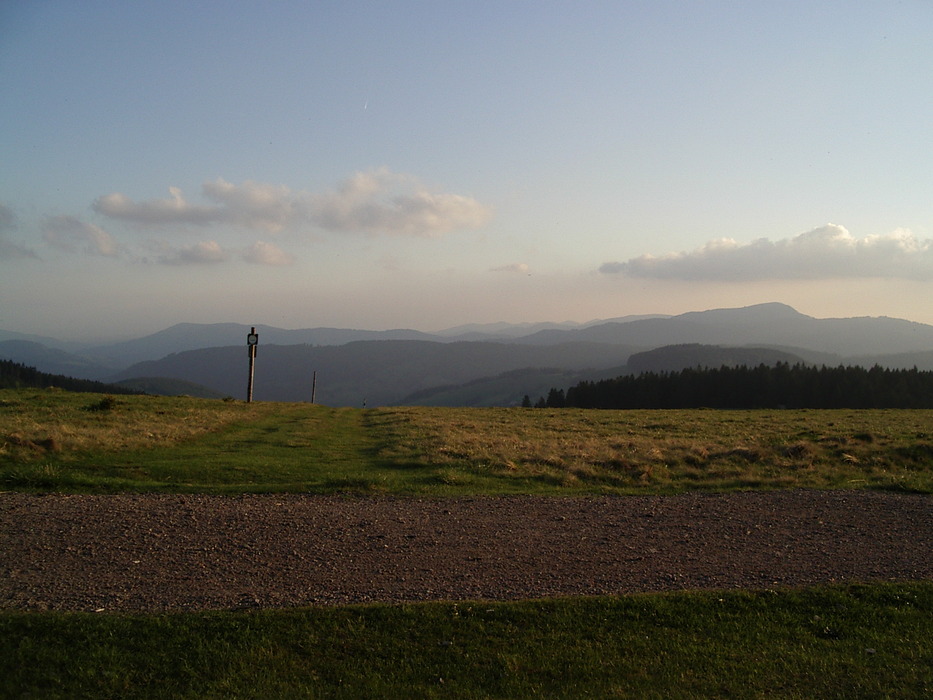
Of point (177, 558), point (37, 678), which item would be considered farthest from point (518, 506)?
point (37, 678)

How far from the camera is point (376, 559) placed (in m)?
8.21

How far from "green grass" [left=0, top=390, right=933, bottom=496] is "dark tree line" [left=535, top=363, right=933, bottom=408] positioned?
66557 mm

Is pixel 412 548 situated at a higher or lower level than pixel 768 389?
lower

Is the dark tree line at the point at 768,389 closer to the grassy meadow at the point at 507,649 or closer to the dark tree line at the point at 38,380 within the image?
the grassy meadow at the point at 507,649

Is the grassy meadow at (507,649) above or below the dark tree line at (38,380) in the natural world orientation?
above

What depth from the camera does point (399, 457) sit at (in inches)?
682

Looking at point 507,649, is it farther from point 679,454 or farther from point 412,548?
point 679,454

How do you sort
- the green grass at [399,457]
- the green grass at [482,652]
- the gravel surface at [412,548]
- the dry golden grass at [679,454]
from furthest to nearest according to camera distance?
the dry golden grass at [679,454] → the green grass at [399,457] → the gravel surface at [412,548] → the green grass at [482,652]

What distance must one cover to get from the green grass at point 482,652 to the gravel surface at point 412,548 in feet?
1.61

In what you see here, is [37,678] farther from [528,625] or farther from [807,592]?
[807,592]

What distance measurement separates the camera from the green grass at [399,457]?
13.1 m

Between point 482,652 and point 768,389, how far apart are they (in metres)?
96.9

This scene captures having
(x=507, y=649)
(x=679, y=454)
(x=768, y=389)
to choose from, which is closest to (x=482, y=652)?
(x=507, y=649)

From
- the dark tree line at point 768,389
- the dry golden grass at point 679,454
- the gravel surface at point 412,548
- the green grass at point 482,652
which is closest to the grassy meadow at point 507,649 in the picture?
the green grass at point 482,652
